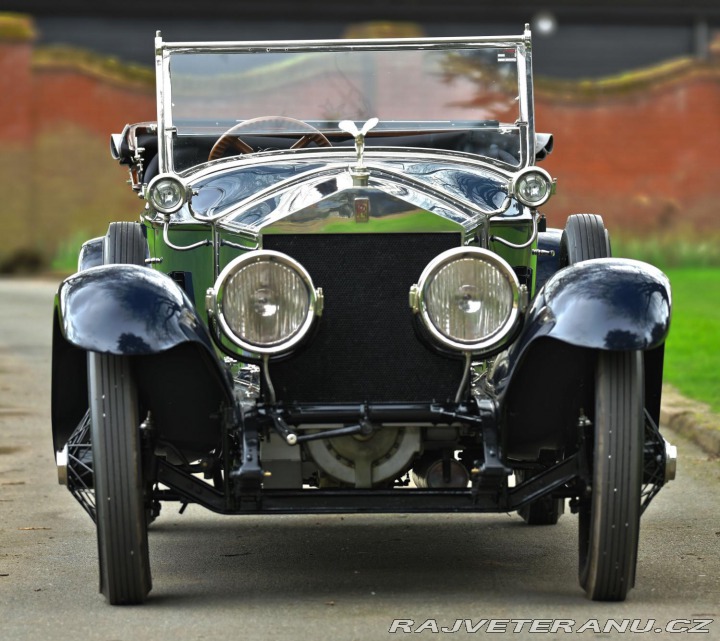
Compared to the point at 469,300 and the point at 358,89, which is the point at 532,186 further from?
the point at 358,89

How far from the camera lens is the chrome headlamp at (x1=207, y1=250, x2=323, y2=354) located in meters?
4.88

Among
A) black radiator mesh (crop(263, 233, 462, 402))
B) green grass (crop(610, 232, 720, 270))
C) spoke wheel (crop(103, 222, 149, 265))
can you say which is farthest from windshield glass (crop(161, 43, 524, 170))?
green grass (crop(610, 232, 720, 270))

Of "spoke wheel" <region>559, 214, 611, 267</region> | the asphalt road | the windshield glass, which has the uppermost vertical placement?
the windshield glass

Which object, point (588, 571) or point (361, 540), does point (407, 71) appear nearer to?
point (361, 540)

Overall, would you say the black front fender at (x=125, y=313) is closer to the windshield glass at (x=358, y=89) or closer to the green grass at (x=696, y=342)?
the windshield glass at (x=358, y=89)

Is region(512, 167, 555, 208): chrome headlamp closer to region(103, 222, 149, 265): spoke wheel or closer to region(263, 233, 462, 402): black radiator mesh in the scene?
region(263, 233, 462, 402): black radiator mesh

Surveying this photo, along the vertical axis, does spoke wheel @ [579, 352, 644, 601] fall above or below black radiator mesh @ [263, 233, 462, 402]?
below

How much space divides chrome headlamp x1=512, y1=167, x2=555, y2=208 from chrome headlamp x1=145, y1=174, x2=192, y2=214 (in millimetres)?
1269

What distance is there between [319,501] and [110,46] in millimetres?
19980

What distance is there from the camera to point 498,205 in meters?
5.67

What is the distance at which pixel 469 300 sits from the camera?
4.95 m

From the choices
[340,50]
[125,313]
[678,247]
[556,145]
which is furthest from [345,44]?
[678,247]

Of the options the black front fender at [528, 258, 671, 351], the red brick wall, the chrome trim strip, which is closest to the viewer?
the black front fender at [528, 258, 671, 351]

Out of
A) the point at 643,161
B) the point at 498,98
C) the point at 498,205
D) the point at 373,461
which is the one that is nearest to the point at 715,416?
the point at 498,98
